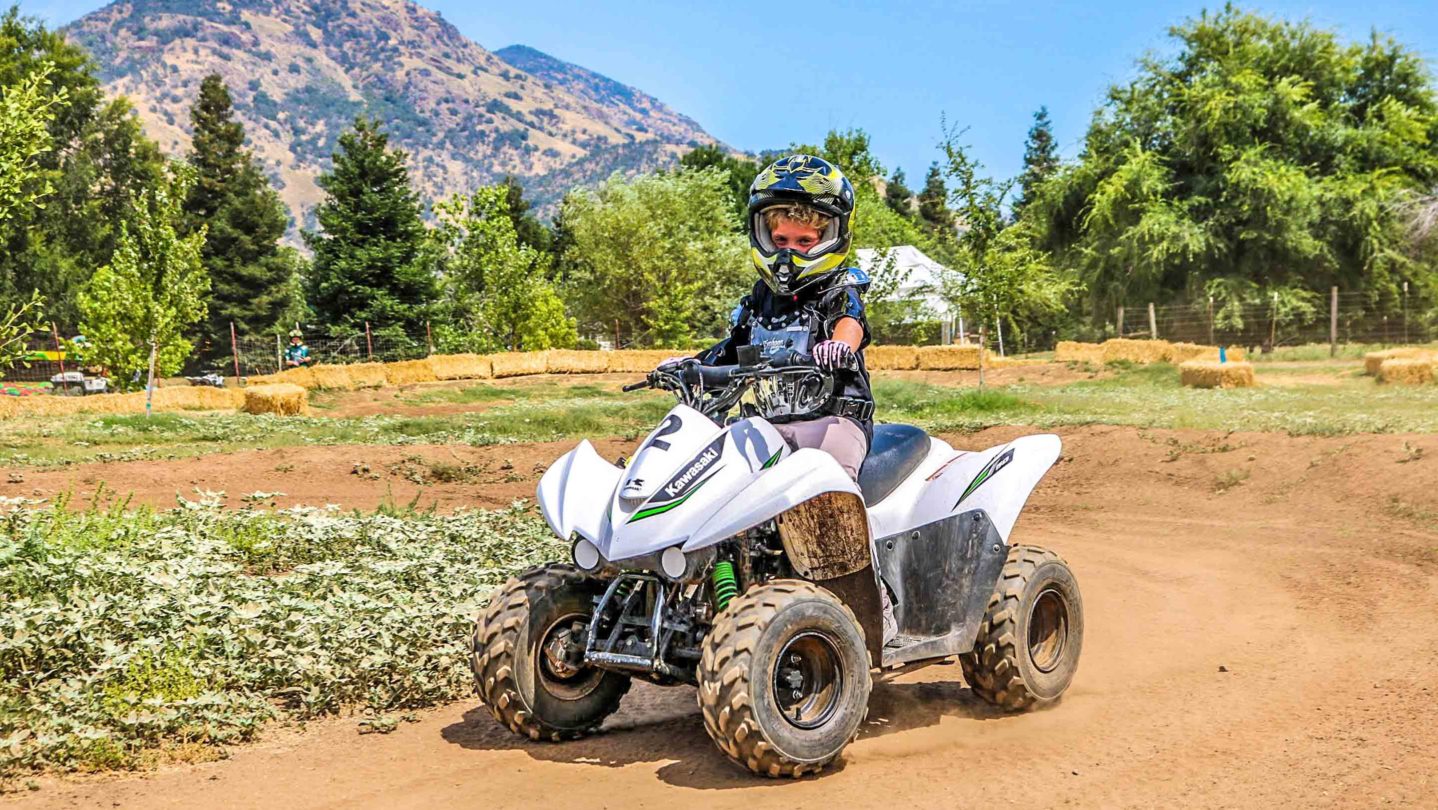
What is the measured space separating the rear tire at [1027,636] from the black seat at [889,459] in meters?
0.76

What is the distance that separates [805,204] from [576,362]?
38.0 m

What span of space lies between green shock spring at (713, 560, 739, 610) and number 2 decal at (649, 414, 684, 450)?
1.93 feet

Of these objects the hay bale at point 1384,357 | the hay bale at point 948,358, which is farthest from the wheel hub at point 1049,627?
the hay bale at point 948,358

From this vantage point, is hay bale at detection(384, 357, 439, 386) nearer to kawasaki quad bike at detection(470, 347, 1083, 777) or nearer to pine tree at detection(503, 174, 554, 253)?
kawasaki quad bike at detection(470, 347, 1083, 777)

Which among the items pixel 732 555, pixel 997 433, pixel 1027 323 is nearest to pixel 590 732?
pixel 732 555

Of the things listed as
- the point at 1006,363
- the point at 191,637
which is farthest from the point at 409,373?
the point at 191,637

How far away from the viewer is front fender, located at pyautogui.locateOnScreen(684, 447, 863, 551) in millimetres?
A: 5559

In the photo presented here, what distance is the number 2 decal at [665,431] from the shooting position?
5.82 metres

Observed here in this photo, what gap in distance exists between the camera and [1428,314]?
49.3m

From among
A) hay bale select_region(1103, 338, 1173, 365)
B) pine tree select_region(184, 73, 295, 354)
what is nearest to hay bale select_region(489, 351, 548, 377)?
hay bale select_region(1103, 338, 1173, 365)

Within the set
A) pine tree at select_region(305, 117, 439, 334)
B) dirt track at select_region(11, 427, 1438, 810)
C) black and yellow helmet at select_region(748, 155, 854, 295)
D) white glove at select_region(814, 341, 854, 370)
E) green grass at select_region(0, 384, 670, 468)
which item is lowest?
dirt track at select_region(11, 427, 1438, 810)

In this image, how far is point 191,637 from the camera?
7.07 m

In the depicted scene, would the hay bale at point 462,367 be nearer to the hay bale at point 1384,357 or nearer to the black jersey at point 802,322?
the hay bale at point 1384,357

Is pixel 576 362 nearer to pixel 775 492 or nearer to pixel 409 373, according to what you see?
pixel 409 373
